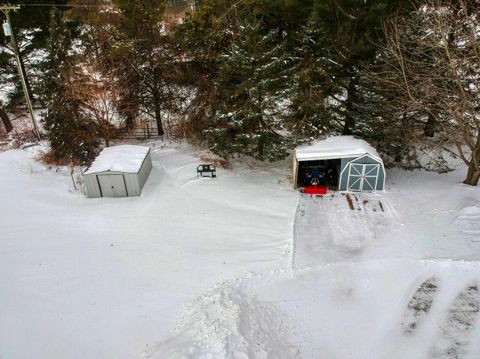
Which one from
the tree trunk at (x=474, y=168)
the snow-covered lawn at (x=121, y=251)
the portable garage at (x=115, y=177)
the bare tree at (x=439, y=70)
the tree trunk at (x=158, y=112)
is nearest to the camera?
the snow-covered lawn at (x=121, y=251)

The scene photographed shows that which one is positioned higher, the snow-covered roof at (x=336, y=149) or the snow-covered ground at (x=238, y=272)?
the snow-covered roof at (x=336, y=149)

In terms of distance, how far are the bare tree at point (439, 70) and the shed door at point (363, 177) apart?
2.70m

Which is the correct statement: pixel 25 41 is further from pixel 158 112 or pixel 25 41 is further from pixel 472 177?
pixel 472 177

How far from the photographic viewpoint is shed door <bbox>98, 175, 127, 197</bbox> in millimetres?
14977

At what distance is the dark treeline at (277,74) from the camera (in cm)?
1452

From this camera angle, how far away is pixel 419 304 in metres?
10.0

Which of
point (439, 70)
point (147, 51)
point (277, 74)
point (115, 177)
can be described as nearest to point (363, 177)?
point (439, 70)

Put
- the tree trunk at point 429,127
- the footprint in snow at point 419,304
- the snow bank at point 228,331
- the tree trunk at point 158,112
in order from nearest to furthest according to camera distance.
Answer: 1. the snow bank at point 228,331
2. the footprint in snow at point 419,304
3. the tree trunk at point 429,127
4. the tree trunk at point 158,112

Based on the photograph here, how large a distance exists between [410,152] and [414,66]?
4.45 metres

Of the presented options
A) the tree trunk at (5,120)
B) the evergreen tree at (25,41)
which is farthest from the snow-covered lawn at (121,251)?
the tree trunk at (5,120)

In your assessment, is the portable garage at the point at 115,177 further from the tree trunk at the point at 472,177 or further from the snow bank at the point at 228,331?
the tree trunk at the point at 472,177

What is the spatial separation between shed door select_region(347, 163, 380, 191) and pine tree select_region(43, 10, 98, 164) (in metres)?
13.0

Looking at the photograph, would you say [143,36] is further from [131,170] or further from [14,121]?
[14,121]

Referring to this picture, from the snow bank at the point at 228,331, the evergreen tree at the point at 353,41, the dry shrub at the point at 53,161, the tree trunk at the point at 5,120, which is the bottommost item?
the snow bank at the point at 228,331
